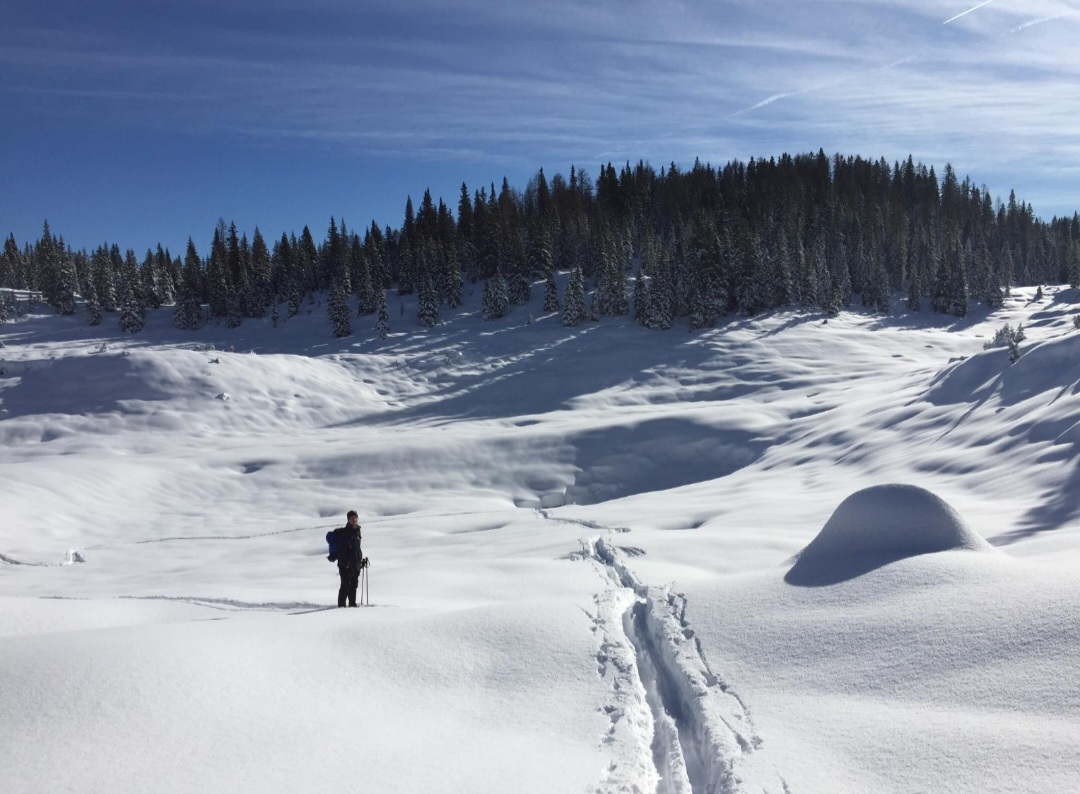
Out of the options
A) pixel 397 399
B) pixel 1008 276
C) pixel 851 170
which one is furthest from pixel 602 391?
pixel 851 170

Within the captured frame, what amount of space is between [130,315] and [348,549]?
70.4 meters

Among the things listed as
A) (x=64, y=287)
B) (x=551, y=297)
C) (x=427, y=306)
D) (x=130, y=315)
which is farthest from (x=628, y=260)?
(x=64, y=287)

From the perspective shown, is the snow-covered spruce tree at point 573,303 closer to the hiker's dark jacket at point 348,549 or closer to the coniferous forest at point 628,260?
the coniferous forest at point 628,260

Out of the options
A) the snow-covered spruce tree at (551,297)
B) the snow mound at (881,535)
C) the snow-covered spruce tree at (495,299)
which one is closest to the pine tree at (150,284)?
the snow-covered spruce tree at (495,299)

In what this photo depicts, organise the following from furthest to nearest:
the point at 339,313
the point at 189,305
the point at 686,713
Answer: the point at 189,305
the point at 339,313
the point at 686,713

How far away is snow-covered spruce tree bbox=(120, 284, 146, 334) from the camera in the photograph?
66.9 m

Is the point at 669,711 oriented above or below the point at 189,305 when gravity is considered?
below

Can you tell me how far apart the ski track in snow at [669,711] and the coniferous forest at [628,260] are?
52.0m

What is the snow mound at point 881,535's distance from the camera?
280 inches

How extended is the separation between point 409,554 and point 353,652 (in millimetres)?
8602

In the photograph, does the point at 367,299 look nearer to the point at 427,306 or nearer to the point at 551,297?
the point at 427,306

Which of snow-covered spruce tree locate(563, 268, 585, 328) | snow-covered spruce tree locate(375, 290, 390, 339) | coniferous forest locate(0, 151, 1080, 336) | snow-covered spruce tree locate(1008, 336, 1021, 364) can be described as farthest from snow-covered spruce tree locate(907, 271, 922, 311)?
snow-covered spruce tree locate(375, 290, 390, 339)

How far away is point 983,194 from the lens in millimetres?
123000

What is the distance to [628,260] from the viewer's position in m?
80.4
